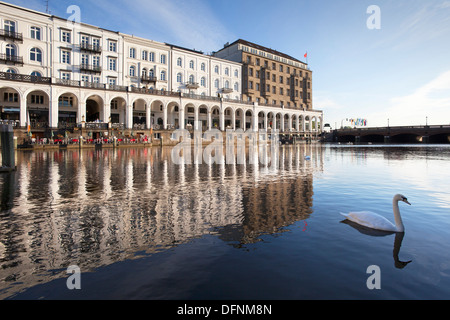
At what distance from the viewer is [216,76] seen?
62906mm

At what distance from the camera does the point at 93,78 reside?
147 ft

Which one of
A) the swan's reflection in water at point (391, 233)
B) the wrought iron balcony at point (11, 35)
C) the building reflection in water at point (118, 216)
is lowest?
the swan's reflection in water at point (391, 233)

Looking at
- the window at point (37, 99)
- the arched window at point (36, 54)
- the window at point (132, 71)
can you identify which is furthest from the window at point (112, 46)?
the window at point (37, 99)

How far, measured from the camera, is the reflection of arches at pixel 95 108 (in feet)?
149

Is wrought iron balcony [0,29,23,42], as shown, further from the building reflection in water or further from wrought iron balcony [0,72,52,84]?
the building reflection in water

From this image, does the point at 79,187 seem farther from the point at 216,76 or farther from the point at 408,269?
the point at 216,76

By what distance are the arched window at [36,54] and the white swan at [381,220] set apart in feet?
161

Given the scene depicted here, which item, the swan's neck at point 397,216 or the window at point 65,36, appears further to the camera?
the window at point 65,36

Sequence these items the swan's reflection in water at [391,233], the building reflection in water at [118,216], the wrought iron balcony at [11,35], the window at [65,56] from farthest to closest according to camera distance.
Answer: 1. the window at [65,56]
2. the wrought iron balcony at [11,35]
3. the building reflection in water at [118,216]
4. the swan's reflection in water at [391,233]

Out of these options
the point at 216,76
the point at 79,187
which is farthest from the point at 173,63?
the point at 79,187

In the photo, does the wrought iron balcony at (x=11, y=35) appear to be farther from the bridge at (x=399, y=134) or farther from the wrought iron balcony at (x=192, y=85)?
the bridge at (x=399, y=134)

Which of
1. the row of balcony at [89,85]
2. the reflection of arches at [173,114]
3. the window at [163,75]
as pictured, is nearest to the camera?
the row of balcony at [89,85]

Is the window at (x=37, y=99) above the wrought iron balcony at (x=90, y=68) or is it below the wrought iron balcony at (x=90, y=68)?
below

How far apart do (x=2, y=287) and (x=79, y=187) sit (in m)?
7.78
